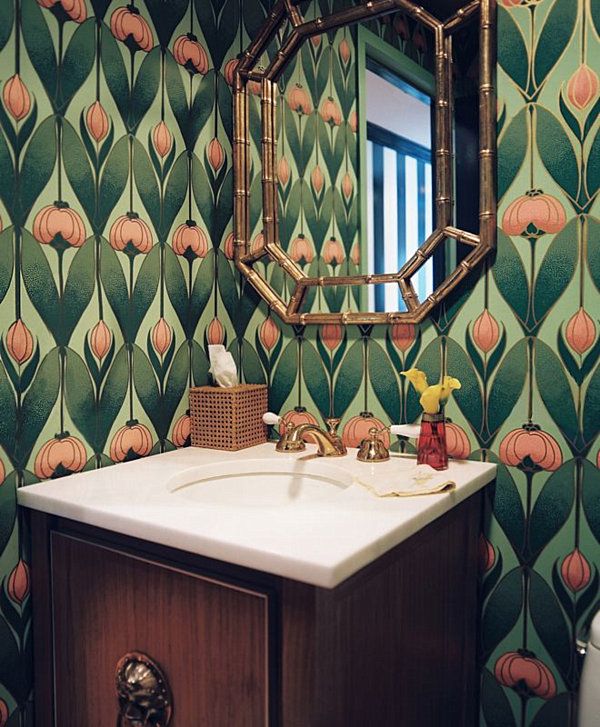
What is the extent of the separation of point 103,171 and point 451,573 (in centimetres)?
111

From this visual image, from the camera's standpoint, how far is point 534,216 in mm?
1264

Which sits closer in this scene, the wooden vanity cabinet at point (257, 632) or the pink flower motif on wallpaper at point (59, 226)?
the wooden vanity cabinet at point (257, 632)

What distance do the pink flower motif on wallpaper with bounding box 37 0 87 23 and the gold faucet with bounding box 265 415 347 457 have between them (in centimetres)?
99

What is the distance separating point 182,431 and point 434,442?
0.65 metres

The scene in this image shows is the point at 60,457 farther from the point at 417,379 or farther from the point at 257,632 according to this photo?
the point at 417,379

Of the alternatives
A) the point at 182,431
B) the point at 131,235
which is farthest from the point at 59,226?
the point at 182,431

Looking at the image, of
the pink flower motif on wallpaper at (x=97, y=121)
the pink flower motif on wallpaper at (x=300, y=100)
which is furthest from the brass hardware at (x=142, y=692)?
the pink flower motif on wallpaper at (x=300, y=100)

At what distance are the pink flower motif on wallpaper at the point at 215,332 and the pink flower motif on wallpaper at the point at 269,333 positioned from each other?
105 mm

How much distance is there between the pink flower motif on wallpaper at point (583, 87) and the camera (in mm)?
1200

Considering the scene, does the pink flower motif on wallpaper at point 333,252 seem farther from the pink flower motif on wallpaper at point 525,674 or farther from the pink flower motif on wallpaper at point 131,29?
the pink flower motif on wallpaper at point 525,674

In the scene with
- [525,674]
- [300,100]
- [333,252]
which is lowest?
[525,674]

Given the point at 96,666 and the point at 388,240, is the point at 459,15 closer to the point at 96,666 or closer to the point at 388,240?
the point at 388,240

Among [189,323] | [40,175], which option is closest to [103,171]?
[40,175]

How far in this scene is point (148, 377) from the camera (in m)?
1.47
